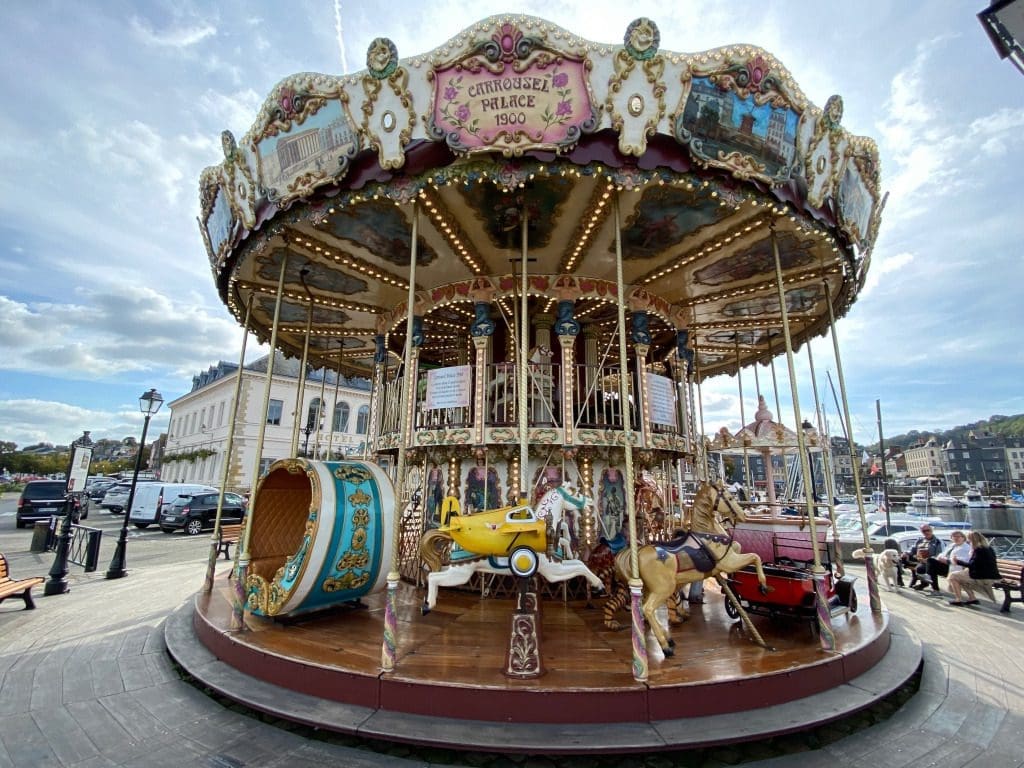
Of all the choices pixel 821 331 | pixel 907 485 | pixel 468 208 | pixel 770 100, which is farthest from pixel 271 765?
pixel 907 485

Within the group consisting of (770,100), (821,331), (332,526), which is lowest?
(332,526)

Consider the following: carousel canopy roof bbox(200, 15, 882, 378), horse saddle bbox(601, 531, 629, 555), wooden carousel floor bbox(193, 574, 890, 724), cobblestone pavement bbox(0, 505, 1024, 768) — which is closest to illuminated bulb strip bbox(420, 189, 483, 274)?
carousel canopy roof bbox(200, 15, 882, 378)

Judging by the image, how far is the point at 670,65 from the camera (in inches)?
206

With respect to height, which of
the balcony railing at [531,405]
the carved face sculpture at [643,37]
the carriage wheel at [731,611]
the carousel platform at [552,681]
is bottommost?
the carousel platform at [552,681]

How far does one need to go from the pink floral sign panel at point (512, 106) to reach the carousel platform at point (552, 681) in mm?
5586

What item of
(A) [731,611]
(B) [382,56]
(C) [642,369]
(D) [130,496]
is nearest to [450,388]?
(C) [642,369]

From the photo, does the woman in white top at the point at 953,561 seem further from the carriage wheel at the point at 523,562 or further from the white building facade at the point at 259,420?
the white building facade at the point at 259,420

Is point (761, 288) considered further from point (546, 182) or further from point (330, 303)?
point (330, 303)

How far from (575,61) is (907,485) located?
12457 centimetres

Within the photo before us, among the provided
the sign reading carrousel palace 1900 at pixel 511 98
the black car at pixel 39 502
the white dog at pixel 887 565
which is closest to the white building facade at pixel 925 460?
the white dog at pixel 887 565

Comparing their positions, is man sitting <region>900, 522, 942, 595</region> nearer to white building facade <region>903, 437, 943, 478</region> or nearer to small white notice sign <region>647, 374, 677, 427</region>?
small white notice sign <region>647, 374, 677, 427</region>

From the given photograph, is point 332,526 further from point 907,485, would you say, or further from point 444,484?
point 907,485

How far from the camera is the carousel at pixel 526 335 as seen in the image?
4.84 m

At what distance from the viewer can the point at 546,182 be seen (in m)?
6.46
